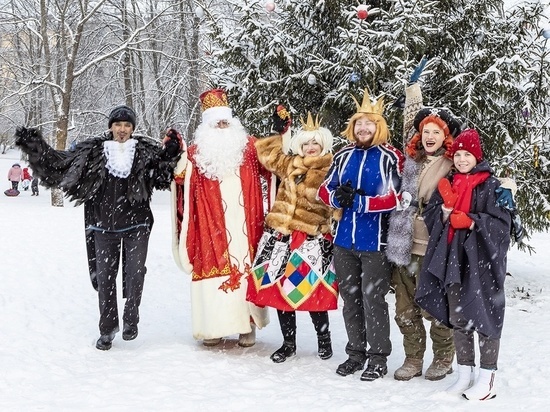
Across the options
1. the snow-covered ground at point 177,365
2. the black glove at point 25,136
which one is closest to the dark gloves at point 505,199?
the snow-covered ground at point 177,365

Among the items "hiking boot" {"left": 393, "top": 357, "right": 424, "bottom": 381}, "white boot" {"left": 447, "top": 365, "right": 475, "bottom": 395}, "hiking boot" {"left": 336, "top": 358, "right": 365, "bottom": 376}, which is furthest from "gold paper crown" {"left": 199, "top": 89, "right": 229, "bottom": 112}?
"white boot" {"left": 447, "top": 365, "right": 475, "bottom": 395}

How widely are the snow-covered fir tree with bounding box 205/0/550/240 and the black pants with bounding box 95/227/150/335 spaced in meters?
2.84

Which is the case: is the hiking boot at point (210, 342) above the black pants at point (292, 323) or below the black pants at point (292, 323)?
below

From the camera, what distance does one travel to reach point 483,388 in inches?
151

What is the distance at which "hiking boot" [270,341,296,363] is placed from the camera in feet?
16.0

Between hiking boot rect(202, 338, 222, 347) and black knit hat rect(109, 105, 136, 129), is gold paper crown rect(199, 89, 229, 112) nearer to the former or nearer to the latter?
black knit hat rect(109, 105, 136, 129)

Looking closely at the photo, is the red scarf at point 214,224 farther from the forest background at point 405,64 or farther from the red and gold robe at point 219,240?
the forest background at point 405,64

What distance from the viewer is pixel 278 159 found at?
16.6 ft

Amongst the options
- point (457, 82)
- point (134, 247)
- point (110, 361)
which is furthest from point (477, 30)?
point (110, 361)

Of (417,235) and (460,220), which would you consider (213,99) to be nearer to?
(417,235)

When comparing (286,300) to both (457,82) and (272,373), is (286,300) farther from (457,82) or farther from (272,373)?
(457,82)

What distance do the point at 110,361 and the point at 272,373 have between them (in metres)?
1.33

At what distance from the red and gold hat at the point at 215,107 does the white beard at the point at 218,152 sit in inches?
3.8

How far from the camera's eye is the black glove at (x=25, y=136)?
482 cm
